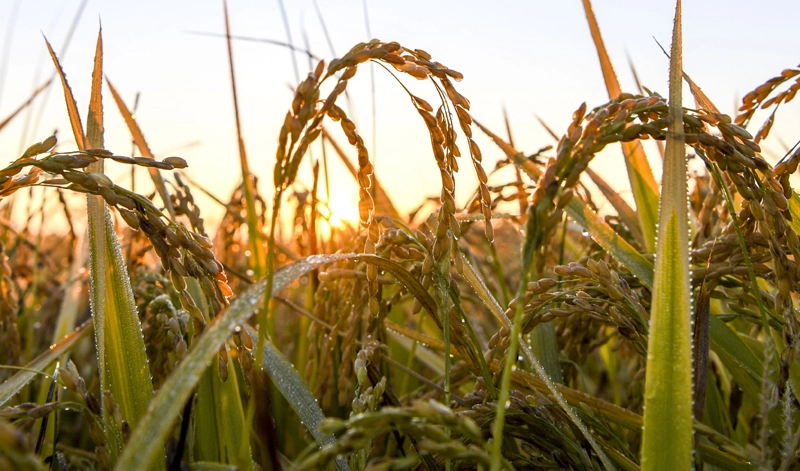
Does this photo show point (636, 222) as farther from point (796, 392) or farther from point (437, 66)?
point (437, 66)

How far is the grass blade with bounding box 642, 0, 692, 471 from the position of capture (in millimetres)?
893

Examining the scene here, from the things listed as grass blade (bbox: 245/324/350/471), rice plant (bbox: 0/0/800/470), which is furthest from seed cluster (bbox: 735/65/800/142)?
grass blade (bbox: 245/324/350/471)

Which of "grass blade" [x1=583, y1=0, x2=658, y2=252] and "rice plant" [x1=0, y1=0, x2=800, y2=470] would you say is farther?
"grass blade" [x1=583, y1=0, x2=658, y2=252]

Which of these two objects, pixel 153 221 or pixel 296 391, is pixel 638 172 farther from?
pixel 153 221

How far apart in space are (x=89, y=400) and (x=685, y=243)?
2.85ft

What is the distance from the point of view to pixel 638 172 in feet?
5.81

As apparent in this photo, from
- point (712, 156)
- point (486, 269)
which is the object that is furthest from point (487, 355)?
point (486, 269)

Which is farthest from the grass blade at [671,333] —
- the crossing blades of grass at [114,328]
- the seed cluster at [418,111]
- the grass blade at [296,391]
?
the crossing blades of grass at [114,328]

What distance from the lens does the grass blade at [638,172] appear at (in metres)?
1.71

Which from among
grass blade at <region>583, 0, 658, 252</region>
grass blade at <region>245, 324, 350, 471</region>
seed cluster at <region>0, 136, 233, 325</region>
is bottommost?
grass blade at <region>245, 324, 350, 471</region>

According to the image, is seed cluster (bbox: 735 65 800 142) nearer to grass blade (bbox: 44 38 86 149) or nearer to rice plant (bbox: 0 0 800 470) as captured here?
rice plant (bbox: 0 0 800 470)

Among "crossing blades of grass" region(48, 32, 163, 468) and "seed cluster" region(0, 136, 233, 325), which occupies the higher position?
"seed cluster" region(0, 136, 233, 325)

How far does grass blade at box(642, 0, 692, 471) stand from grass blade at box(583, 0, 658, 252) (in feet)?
2.12

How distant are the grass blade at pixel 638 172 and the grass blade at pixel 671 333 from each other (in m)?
0.65
